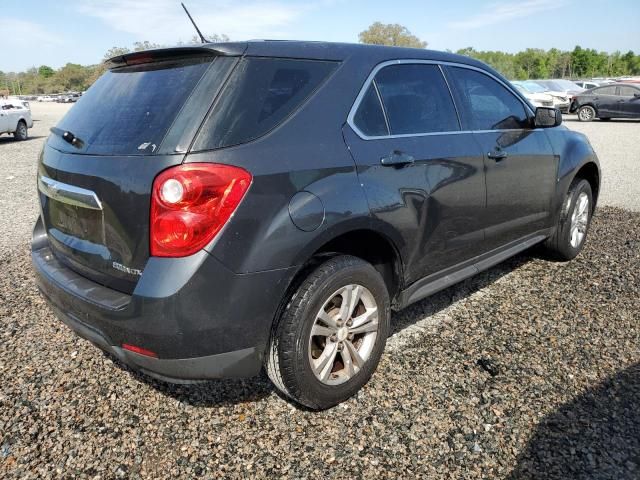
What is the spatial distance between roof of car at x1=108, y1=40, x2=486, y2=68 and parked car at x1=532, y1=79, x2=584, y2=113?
74.5 feet

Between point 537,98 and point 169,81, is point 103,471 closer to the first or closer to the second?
point 169,81

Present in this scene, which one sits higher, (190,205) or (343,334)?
(190,205)

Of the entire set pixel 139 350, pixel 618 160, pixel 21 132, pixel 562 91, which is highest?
pixel 562 91

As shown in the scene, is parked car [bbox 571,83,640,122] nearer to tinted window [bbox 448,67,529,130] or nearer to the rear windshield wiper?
tinted window [bbox 448,67,529,130]

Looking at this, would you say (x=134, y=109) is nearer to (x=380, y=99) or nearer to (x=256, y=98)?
(x=256, y=98)

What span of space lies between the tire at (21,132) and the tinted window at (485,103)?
59.7ft

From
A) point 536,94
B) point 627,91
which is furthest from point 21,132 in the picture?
point 627,91

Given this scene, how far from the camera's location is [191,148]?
2.11 meters

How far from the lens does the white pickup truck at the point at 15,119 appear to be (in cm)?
1691

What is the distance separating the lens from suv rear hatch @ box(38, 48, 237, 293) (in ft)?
7.09

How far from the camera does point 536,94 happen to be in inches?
918

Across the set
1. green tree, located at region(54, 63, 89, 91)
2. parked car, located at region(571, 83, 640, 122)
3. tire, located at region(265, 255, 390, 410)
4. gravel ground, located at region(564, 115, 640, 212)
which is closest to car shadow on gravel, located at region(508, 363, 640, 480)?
tire, located at region(265, 255, 390, 410)

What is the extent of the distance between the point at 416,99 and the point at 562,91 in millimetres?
25034

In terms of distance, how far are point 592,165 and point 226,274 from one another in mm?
4005
